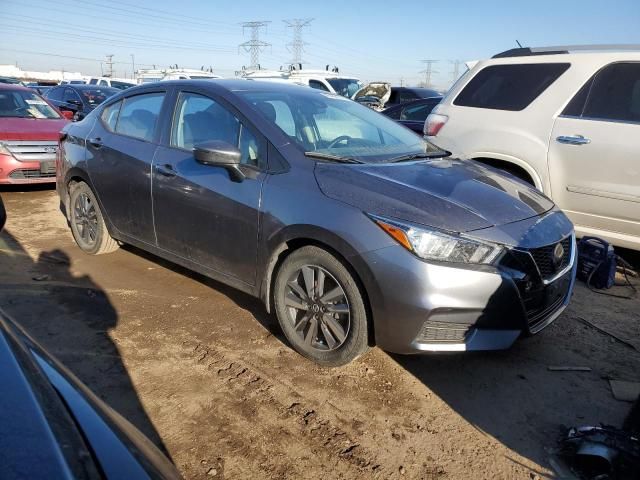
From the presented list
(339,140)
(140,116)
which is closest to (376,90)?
(140,116)

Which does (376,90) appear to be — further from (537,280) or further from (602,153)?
(537,280)

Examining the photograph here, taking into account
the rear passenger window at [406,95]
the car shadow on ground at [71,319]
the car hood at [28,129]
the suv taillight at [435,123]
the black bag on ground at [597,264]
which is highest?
the rear passenger window at [406,95]

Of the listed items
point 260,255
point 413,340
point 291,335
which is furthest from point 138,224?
point 413,340

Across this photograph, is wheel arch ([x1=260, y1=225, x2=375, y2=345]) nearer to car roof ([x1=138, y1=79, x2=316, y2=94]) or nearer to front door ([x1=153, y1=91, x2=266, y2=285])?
front door ([x1=153, y1=91, x2=266, y2=285])

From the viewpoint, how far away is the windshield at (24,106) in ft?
26.8

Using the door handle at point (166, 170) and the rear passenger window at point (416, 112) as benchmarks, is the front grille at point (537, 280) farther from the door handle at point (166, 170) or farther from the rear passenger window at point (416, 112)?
the rear passenger window at point (416, 112)

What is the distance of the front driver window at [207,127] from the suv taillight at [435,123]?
110 inches

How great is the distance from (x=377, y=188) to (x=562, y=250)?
119 cm

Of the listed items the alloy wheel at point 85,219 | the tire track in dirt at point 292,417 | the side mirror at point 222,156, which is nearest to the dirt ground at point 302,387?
the tire track in dirt at point 292,417

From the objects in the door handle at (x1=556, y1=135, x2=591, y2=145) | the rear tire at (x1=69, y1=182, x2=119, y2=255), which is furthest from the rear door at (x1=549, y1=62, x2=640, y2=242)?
the rear tire at (x1=69, y1=182, x2=119, y2=255)

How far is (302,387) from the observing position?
2934mm

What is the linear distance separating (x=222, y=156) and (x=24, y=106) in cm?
682

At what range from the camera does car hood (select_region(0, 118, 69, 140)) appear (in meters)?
7.30

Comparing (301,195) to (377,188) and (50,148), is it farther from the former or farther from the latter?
(50,148)
